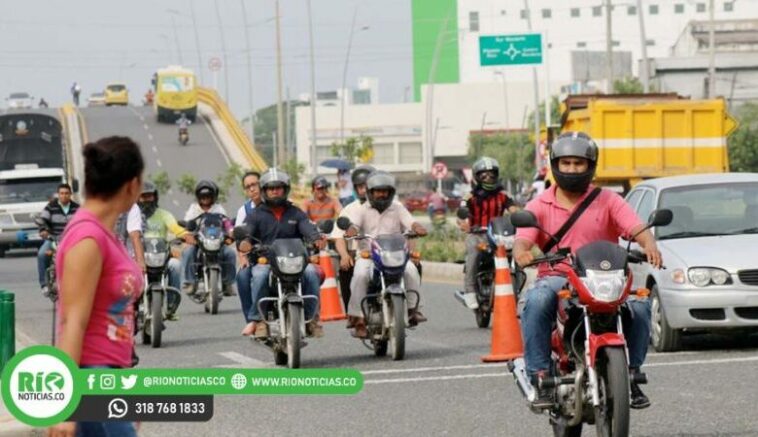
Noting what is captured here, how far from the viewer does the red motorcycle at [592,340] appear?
9344 mm

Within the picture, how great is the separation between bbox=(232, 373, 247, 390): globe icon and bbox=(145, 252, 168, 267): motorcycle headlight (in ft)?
38.5

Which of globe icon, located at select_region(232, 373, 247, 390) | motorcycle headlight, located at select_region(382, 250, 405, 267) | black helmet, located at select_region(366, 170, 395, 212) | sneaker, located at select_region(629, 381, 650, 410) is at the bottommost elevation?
sneaker, located at select_region(629, 381, 650, 410)

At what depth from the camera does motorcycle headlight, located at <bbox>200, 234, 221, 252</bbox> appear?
895 inches

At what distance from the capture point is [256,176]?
70.5 ft

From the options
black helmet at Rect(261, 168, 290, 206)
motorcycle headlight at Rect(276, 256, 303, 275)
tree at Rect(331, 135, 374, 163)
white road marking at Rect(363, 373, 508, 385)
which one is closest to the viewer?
white road marking at Rect(363, 373, 508, 385)

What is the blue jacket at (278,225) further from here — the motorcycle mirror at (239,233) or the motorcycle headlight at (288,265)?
the motorcycle headlight at (288,265)

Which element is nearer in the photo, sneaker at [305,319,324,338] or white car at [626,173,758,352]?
white car at [626,173,758,352]

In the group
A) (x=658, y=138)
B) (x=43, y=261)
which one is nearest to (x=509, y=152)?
(x=658, y=138)

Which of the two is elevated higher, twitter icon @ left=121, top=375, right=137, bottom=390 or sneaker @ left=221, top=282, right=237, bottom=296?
twitter icon @ left=121, top=375, right=137, bottom=390

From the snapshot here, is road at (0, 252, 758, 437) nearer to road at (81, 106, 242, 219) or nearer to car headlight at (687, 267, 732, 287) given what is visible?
car headlight at (687, 267, 732, 287)

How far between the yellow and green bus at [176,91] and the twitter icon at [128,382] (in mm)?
85370

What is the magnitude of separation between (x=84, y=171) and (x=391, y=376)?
856 centimetres

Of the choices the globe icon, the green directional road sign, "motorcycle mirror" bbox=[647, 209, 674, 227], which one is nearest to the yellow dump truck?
"motorcycle mirror" bbox=[647, 209, 674, 227]

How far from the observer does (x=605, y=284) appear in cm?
952
